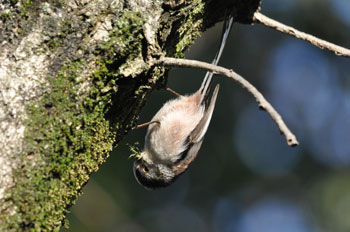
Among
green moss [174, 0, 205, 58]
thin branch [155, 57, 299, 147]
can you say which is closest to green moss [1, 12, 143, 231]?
thin branch [155, 57, 299, 147]

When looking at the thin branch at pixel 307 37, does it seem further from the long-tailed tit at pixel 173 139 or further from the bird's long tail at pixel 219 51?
the long-tailed tit at pixel 173 139

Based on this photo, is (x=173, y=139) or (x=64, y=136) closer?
(x=64, y=136)

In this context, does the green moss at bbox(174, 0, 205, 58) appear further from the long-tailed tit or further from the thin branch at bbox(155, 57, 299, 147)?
the long-tailed tit

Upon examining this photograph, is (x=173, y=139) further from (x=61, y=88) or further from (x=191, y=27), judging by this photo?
(x=61, y=88)

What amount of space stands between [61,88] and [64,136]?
0.21 meters

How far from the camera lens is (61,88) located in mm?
1822

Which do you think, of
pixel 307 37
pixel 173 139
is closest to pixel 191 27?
pixel 307 37

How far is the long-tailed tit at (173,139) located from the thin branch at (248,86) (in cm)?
213

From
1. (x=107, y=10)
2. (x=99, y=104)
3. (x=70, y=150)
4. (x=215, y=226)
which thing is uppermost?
(x=107, y=10)

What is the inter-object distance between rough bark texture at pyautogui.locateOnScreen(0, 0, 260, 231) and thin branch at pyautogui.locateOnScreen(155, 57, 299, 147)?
0.13 metres

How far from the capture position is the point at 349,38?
27.4 ft

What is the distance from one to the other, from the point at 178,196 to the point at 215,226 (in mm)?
1185

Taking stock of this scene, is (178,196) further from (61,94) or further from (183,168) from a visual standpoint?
(61,94)

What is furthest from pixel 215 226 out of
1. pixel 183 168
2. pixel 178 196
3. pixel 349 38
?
pixel 183 168
